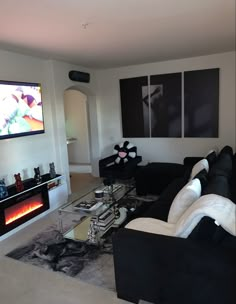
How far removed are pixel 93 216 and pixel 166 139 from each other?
297 centimetres

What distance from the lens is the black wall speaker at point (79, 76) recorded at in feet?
15.4

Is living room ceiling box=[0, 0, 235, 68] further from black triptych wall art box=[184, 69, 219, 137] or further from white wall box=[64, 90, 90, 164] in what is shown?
white wall box=[64, 90, 90, 164]

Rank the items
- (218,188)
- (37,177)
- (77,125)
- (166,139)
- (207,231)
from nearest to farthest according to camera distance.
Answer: (207,231), (218,188), (37,177), (166,139), (77,125)

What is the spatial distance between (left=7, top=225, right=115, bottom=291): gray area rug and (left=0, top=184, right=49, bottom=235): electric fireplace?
39 centimetres

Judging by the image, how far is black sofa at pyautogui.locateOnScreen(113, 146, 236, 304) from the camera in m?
1.63

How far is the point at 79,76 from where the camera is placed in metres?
4.88

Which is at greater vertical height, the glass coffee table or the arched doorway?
the arched doorway

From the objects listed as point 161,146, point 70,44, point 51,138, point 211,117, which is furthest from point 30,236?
point 211,117

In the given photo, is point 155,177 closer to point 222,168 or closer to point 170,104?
point 222,168

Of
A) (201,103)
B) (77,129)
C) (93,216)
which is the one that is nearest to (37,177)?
(93,216)

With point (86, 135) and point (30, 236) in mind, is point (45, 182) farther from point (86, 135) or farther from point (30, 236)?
point (86, 135)

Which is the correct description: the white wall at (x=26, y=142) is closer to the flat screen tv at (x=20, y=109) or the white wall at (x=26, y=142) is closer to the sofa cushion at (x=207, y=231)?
the flat screen tv at (x=20, y=109)

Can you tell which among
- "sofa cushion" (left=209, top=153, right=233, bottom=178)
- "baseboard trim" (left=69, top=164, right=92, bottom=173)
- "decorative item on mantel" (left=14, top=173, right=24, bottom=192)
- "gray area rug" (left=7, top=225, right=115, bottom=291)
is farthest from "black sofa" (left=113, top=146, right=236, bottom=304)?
"baseboard trim" (left=69, top=164, right=92, bottom=173)

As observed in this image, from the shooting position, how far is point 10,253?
2.89m
